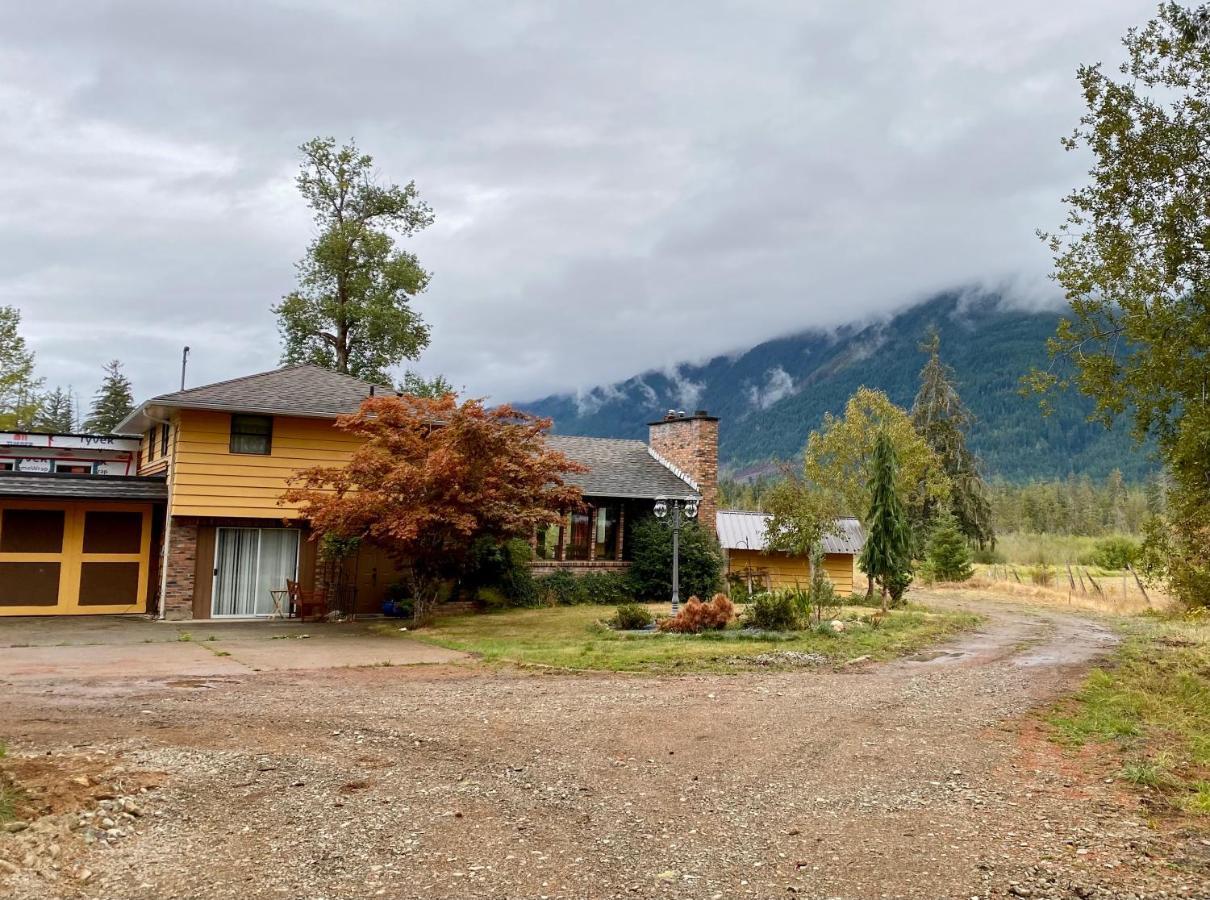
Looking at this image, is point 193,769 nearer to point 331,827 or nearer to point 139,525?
point 331,827

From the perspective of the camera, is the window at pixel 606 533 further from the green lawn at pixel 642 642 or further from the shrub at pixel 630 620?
the shrub at pixel 630 620

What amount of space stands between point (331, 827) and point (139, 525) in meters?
17.3

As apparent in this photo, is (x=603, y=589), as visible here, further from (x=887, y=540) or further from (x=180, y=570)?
(x=180, y=570)

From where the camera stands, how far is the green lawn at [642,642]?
1321 cm

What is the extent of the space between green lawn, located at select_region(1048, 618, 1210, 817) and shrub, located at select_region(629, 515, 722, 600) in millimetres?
10310

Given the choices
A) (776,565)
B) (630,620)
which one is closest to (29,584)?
(630,620)

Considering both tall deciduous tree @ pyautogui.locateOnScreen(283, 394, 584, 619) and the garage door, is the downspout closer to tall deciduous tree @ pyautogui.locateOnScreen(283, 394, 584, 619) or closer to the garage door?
the garage door

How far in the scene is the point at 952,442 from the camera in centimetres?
5356

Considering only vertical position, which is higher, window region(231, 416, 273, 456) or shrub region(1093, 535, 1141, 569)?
window region(231, 416, 273, 456)

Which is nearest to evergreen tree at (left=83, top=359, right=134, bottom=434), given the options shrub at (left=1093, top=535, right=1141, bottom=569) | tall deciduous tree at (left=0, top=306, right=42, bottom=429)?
tall deciduous tree at (left=0, top=306, right=42, bottom=429)

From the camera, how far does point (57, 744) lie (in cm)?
700

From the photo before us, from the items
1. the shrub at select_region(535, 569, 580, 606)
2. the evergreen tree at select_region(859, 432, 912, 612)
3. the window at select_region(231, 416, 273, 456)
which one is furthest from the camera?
the evergreen tree at select_region(859, 432, 912, 612)

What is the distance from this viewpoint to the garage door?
18859 millimetres

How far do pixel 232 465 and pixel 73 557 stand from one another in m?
4.04
